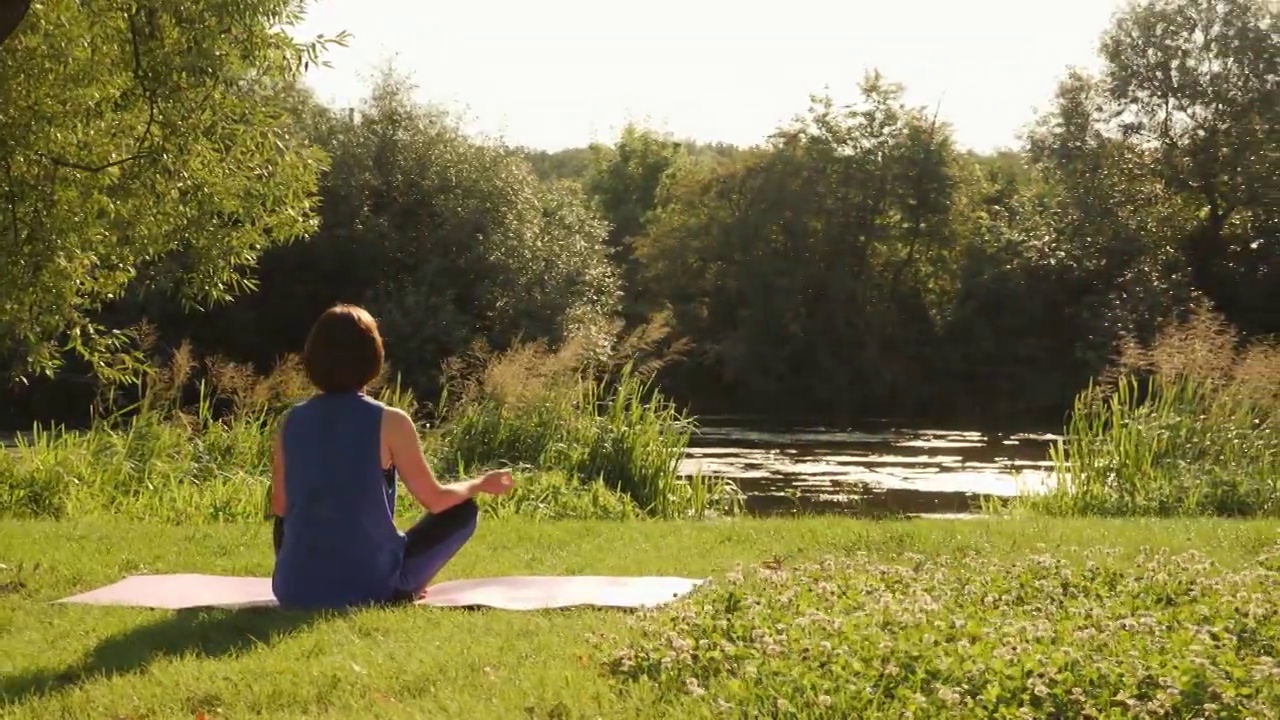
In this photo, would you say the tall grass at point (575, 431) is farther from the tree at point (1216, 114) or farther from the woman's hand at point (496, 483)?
the tree at point (1216, 114)

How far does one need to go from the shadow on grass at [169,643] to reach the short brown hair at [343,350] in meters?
0.99

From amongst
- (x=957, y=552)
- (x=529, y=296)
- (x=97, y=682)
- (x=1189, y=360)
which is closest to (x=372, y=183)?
(x=529, y=296)

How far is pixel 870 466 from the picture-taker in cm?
1892

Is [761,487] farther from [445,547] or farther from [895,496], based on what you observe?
[445,547]

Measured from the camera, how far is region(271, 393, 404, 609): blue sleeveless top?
20.3 feet

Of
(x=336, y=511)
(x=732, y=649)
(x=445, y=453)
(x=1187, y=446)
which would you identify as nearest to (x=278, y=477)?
(x=336, y=511)

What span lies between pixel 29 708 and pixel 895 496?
11.9 meters

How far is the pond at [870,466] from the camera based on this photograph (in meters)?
14.9

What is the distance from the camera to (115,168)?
893 cm

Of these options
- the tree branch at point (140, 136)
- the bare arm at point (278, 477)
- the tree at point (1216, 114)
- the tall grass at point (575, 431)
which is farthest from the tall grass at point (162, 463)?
the tree at point (1216, 114)

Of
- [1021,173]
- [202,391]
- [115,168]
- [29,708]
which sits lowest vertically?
[29,708]

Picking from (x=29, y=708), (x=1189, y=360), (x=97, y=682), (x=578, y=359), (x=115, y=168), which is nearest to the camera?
(x=29, y=708)

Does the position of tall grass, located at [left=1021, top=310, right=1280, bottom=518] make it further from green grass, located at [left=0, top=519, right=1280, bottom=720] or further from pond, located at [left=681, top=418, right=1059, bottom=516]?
green grass, located at [left=0, top=519, right=1280, bottom=720]

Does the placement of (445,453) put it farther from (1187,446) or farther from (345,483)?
(345,483)
